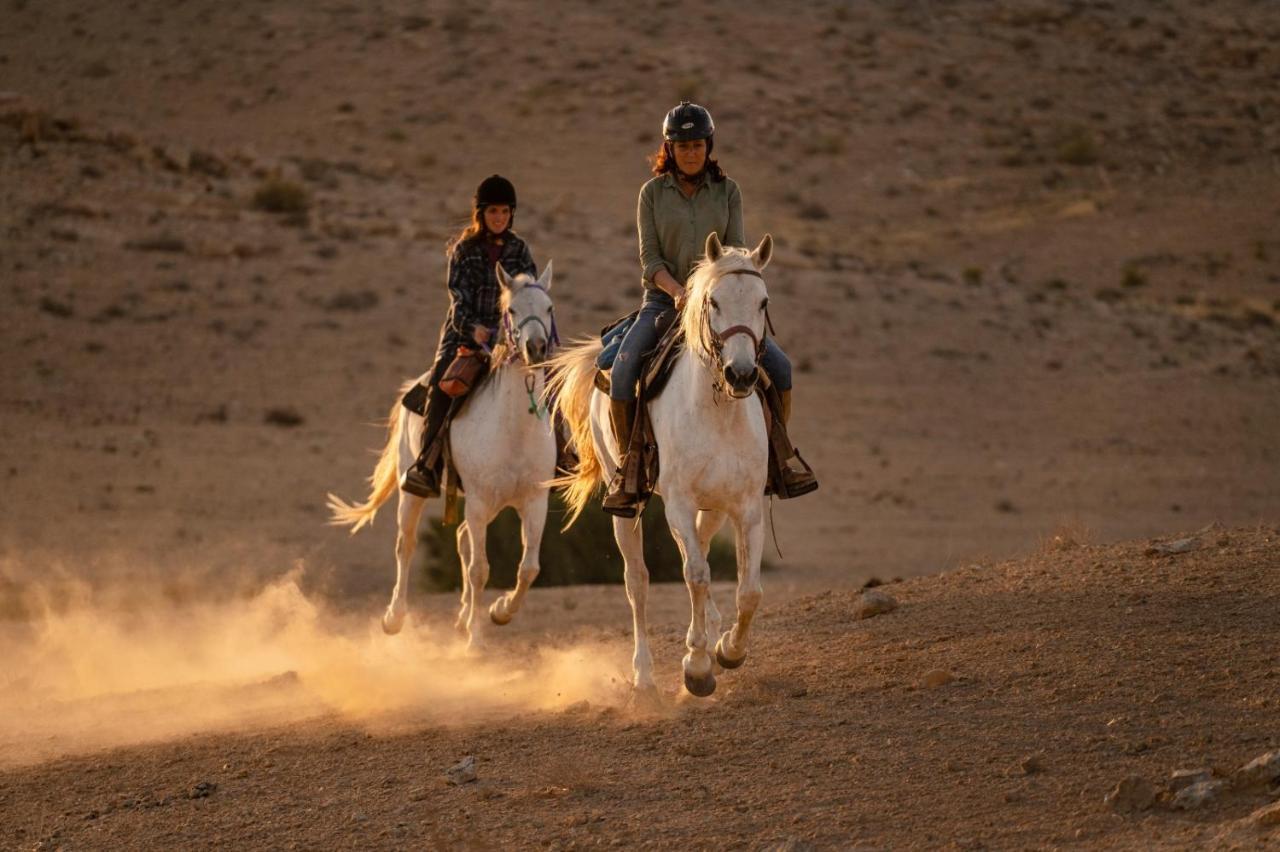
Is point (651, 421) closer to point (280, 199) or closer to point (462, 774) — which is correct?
point (462, 774)

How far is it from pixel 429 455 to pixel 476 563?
0.84 metres

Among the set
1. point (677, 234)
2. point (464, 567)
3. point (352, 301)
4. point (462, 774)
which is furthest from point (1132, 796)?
point (352, 301)

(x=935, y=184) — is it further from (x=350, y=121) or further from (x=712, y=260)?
(x=712, y=260)

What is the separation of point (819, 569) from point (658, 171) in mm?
12248

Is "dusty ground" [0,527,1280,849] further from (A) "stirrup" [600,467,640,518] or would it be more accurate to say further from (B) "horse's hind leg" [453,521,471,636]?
(B) "horse's hind leg" [453,521,471,636]

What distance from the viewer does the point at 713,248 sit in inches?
332

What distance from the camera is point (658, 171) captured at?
952 centimetres

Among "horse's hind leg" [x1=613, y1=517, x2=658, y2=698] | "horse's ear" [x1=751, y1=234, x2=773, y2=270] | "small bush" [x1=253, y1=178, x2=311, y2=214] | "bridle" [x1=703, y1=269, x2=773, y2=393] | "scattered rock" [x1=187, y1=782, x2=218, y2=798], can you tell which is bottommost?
"scattered rock" [x1=187, y1=782, x2=218, y2=798]

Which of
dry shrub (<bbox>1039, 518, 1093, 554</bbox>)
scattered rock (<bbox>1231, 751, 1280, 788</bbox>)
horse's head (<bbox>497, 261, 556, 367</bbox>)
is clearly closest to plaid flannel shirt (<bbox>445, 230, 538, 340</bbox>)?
horse's head (<bbox>497, 261, 556, 367</bbox>)

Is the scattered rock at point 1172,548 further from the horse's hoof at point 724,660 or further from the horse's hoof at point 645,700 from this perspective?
the horse's hoof at point 645,700

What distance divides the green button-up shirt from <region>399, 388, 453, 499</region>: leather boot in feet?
9.45

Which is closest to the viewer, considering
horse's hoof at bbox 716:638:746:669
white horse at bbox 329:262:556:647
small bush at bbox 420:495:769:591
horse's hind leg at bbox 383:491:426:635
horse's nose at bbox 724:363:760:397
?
horse's nose at bbox 724:363:760:397

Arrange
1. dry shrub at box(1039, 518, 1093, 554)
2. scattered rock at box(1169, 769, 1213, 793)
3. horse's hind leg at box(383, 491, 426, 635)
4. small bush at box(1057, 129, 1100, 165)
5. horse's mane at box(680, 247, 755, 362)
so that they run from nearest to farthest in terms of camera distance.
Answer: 1. scattered rock at box(1169, 769, 1213, 793)
2. horse's mane at box(680, 247, 755, 362)
3. dry shrub at box(1039, 518, 1093, 554)
4. horse's hind leg at box(383, 491, 426, 635)
5. small bush at box(1057, 129, 1100, 165)

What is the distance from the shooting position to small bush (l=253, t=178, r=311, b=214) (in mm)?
37981
